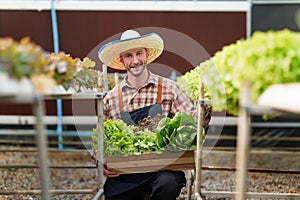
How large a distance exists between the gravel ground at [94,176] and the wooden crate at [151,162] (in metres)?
1.50

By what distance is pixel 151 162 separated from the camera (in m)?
3.08

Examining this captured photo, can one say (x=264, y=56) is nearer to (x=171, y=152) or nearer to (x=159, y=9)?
(x=171, y=152)

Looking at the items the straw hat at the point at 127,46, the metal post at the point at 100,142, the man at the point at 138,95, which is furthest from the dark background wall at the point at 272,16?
the metal post at the point at 100,142

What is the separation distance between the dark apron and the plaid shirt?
3 centimetres

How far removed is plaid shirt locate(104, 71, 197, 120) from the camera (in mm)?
3383

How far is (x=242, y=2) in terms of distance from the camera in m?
6.54

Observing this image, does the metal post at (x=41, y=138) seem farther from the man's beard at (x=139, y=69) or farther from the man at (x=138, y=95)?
the man's beard at (x=139, y=69)

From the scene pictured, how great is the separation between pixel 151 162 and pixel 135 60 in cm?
71

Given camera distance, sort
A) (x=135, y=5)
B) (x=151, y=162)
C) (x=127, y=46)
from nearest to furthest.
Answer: (x=151, y=162) → (x=127, y=46) → (x=135, y=5)

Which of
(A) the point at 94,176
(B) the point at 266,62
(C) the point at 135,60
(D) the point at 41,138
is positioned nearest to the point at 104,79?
(C) the point at 135,60

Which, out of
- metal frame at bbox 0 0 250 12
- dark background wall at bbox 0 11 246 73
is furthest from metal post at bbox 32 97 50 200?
metal frame at bbox 0 0 250 12

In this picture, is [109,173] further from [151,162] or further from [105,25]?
[105,25]

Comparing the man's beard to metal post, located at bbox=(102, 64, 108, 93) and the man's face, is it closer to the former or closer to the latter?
the man's face

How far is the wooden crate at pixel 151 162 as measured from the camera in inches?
120
